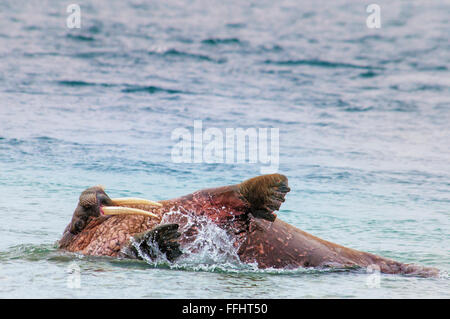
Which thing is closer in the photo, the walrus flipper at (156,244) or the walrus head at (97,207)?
the walrus flipper at (156,244)

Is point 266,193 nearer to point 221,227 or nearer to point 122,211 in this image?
point 221,227

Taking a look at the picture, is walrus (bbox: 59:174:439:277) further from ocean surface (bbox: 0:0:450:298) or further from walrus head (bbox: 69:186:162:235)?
ocean surface (bbox: 0:0:450:298)

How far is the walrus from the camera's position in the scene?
21.7 feet

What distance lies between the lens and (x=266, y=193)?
6.58 metres

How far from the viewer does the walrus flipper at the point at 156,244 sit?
6418 mm

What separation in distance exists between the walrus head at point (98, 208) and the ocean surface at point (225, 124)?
1.06ft

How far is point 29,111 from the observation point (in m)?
17.0

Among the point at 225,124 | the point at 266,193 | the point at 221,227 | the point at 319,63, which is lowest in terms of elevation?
the point at 221,227

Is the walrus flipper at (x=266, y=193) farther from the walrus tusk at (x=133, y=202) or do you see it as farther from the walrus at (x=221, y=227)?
the walrus tusk at (x=133, y=202)

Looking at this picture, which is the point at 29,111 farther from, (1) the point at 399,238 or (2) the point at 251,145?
(1) the point at 399,238

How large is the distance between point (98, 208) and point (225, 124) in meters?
9.73

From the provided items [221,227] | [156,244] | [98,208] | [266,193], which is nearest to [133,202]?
[98,208]

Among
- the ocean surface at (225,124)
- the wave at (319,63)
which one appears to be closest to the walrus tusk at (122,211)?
the ocean surface at (225,124)

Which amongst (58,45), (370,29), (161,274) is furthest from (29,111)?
(370,29)
